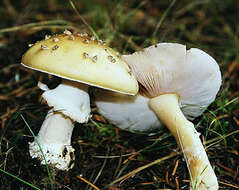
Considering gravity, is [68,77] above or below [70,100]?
above

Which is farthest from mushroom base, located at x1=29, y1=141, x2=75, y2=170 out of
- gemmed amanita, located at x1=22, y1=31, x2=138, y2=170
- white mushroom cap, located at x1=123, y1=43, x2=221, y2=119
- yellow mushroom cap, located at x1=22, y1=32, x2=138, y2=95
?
white mushroom cap, located at x1=123, y1=43, x2=221, y2=119

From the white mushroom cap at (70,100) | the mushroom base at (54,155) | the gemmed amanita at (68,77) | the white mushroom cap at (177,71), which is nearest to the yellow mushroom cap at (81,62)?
the gemmed amanita at (68,77)

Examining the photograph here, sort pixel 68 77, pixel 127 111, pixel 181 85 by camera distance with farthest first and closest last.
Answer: pixel 127 111 < pixel 181 85 < pixel 68 77

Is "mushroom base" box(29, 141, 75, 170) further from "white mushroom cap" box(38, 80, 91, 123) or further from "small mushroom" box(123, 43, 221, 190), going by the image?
"small mushroom" box(123, 43, 221, 190)

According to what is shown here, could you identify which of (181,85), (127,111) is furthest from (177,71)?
(127,111)

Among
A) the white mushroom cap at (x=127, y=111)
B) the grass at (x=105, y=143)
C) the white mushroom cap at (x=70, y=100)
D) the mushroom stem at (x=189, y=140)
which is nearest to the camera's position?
the mushroom stem at (x=189, y=140)

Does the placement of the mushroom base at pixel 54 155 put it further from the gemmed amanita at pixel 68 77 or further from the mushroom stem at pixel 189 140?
the mushroom stem at pixel 189 140

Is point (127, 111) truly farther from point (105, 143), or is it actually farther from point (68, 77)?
point (68, 77)
